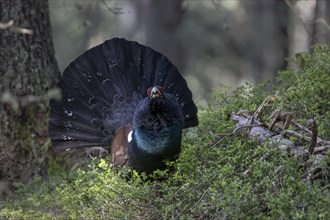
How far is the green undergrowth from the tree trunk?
2.89 feet

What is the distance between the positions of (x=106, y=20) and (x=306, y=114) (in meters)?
13.7

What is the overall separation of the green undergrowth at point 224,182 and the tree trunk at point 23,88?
34.7 inches

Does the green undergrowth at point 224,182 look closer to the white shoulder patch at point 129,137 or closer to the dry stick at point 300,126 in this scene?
the dry stick at point 300,126

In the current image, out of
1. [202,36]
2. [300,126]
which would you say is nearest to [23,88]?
[300,126]

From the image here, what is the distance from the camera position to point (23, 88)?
7500 mm

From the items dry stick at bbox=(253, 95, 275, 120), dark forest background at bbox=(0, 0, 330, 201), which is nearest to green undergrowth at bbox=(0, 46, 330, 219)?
dry stick at bbox=(253, 95, 275, 120)

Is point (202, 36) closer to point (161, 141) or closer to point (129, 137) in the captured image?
point (129, 137)

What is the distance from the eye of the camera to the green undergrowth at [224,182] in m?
4.29

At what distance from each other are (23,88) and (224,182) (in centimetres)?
364

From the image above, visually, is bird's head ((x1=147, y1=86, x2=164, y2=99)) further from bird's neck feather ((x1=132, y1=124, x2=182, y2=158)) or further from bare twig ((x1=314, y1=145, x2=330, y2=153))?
bare twig ((x1=314, y1=145, x2=330, y2=153))

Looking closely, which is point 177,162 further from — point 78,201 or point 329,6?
point 329,6

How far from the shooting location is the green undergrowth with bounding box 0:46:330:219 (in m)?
4.29

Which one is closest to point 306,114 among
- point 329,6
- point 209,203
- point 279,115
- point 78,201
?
point 279,115

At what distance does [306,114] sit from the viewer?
5.83m
